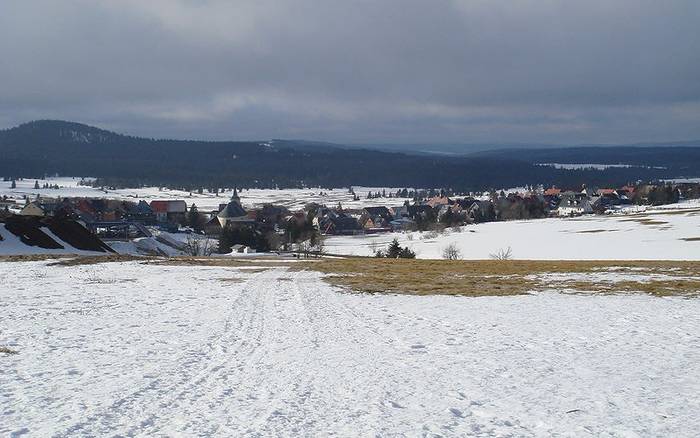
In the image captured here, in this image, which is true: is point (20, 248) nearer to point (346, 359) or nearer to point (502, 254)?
point (346, 359)

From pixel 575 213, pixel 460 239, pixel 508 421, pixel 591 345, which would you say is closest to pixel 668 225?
pixel 460 239

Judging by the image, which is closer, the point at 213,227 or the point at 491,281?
the point at 491,281

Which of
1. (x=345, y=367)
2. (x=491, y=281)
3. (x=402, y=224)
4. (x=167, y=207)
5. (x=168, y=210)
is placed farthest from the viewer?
(x=167, y=207)

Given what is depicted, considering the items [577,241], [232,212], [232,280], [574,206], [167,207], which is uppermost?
[232,280]

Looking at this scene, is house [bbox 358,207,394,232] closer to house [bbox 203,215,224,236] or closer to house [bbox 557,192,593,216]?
house [bbox 203,215,224,236]

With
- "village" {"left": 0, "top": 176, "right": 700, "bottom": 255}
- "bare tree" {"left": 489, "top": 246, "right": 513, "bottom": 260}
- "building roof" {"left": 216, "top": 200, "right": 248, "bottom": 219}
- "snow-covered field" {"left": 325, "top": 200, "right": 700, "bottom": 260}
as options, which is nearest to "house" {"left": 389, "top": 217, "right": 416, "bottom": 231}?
"village" {"left": 0, "top": 176, "right": 700, "bottom": 255}

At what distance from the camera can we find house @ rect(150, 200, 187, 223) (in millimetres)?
148312

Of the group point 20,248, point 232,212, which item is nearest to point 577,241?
point 20,248

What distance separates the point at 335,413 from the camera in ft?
26.0

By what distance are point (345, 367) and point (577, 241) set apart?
7674 centimetres

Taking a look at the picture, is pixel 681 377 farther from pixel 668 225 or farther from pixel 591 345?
pixel 668 225

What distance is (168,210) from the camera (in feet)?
507

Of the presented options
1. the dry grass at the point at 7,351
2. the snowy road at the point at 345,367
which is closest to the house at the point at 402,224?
the snowy road at the point at 345,367

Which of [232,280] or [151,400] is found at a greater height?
[151,400]
